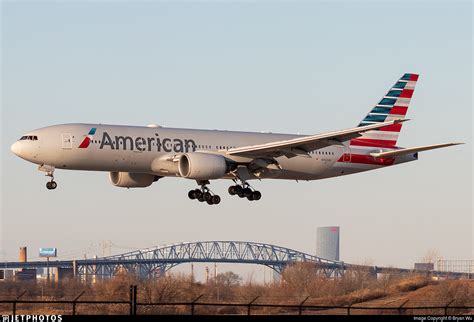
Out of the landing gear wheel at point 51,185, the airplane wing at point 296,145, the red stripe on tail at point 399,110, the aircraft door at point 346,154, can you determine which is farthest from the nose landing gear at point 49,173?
the red stripe on tail at point 399,110

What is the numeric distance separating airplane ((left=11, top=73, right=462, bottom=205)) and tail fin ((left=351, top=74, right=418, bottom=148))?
10 cm

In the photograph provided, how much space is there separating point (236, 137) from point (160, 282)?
13295 mm

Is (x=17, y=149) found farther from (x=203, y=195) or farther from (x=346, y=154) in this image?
(x=346, y=154)

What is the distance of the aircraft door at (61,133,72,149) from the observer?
64625mm

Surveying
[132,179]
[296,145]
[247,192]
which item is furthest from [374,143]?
[132,179]

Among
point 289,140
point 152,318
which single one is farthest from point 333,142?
point 152,318

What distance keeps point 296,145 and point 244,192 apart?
19.6ft

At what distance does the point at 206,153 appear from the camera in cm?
6838

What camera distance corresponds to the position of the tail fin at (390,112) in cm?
7719

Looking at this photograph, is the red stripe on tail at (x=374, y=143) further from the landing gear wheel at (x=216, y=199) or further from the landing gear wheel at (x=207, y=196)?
the landing gear wheel at (x=207, y=196)

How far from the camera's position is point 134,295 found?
1678 inches

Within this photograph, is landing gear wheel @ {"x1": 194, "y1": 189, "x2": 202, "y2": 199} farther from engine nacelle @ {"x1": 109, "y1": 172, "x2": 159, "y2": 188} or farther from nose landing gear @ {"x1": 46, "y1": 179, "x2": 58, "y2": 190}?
nose landing gear @ {"x1": 46, "y1": 179, "x2": 58, "y2": 190}

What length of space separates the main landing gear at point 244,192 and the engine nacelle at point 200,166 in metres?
5.13

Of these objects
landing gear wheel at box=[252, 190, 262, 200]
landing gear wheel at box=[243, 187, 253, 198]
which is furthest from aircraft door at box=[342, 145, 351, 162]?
landing gear wheel at box=[243, 187, 253, 198]
